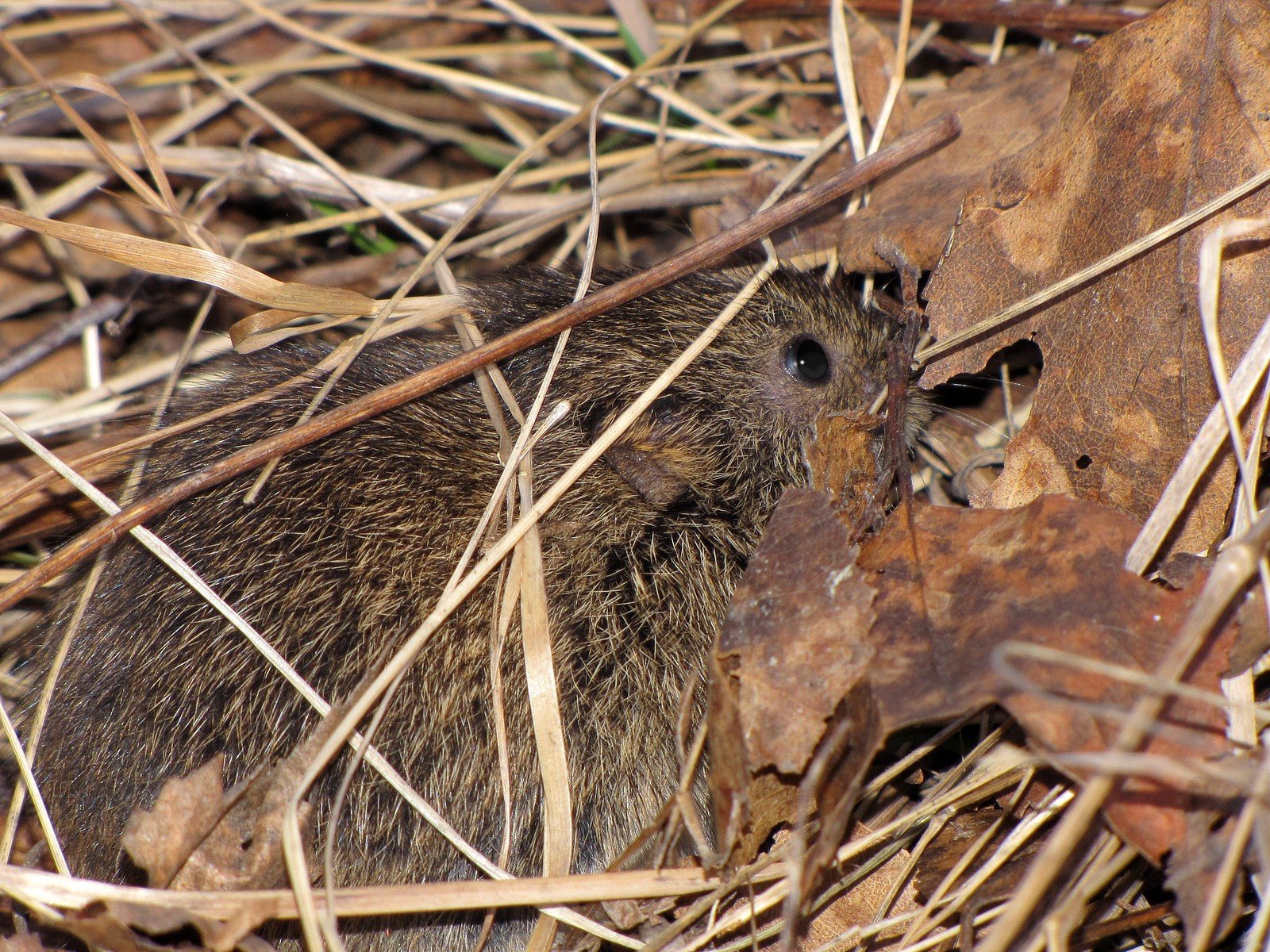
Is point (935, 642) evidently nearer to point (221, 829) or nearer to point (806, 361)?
point (806, 361)

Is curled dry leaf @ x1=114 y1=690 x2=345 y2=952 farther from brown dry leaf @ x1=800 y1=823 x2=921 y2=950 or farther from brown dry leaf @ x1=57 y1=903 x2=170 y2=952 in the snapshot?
brown dry leaf @ x1=800 y1=823 x2=921 y2=950

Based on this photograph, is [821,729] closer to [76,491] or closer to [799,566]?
[799,566]

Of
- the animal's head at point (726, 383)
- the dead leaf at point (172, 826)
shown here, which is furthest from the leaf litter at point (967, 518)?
the animal's head at point (726, 383)

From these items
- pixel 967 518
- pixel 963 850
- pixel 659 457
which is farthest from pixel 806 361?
pixel 963 850

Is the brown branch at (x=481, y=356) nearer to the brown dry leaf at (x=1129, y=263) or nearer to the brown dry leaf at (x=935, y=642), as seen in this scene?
the brown dry leaf at (x=1129, y=263)

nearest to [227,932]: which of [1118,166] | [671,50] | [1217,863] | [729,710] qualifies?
[729,710]

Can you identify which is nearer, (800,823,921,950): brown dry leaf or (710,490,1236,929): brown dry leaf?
(710,490,1236,929): brown dry leaf

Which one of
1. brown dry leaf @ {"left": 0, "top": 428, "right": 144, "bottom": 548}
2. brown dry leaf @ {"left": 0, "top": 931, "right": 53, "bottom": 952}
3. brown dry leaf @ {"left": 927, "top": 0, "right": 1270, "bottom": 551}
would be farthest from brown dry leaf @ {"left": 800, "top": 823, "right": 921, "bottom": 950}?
brown dry leaf @ {"left": 0, "top": 428, "right": 144, "bottom": 548}

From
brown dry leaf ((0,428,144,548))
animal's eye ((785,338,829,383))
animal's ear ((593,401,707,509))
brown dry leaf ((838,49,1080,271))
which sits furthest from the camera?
brown dry leaf ((0,428,144,548))
